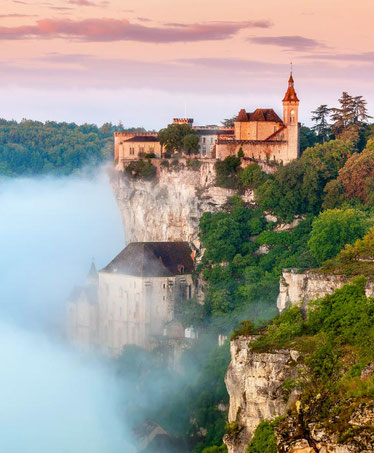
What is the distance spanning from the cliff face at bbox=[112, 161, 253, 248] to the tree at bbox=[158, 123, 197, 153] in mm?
1511

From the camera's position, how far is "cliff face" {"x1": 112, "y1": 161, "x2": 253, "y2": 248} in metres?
78.2

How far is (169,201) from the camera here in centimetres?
8019

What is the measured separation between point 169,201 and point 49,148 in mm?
66897

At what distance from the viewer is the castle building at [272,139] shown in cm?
7788

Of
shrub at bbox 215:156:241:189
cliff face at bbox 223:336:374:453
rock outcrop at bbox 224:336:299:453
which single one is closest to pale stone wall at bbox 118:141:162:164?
shrub at bbox 215:156:241:189

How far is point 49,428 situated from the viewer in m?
72.7

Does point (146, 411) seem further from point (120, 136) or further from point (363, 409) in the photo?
point (363, 409)

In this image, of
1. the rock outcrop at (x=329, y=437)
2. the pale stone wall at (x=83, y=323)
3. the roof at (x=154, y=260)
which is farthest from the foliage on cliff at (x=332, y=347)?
the pale stone wall at (x=83, y=323)

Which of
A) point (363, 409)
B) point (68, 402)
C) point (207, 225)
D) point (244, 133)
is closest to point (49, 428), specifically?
point (68, 402)

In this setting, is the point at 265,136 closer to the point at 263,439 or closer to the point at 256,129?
the point at 256,129

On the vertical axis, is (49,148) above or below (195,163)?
below

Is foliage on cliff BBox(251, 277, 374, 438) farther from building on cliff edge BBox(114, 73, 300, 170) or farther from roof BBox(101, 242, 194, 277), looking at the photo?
building on cliff edge BBox(114, 73, 300, 170)

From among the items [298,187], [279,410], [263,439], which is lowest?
[263,439]

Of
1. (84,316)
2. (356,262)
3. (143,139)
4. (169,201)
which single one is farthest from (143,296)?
(356,262)
